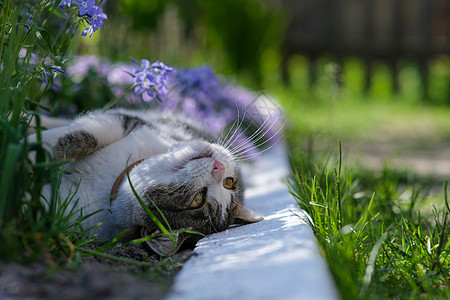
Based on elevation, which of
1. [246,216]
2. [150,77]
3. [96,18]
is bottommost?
[246,216]

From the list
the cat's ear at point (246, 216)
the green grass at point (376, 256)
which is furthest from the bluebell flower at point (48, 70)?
the green grass at point (376, 256)

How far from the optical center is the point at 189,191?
2.34m

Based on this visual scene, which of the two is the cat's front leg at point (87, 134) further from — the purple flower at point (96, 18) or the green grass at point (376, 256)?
the green grass at point (376, 256)

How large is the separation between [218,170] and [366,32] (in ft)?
27.6

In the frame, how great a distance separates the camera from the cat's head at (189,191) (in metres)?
2.31

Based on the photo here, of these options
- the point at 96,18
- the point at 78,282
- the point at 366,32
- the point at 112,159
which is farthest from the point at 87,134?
the point at 366,32

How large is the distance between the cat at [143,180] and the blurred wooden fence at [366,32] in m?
7.31

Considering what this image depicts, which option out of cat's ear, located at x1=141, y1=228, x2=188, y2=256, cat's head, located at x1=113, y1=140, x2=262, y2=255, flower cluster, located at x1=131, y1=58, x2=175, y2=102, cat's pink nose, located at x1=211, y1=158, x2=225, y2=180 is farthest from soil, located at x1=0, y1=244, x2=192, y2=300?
flower cluster, located at x1=131, y1=58, x2=175, y2=102

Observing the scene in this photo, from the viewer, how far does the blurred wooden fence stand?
982 centimetres

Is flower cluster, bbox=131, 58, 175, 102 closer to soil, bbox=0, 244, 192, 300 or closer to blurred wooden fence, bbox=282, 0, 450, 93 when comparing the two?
soil, bbox=0, 244, 192, 300

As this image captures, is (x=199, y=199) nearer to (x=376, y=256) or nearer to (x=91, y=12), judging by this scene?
(x=376, y=256)

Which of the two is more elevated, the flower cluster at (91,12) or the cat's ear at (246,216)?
the flower cluster at (91,12)

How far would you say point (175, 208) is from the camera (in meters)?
2.32

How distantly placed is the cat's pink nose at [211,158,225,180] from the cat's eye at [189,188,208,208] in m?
0.07
